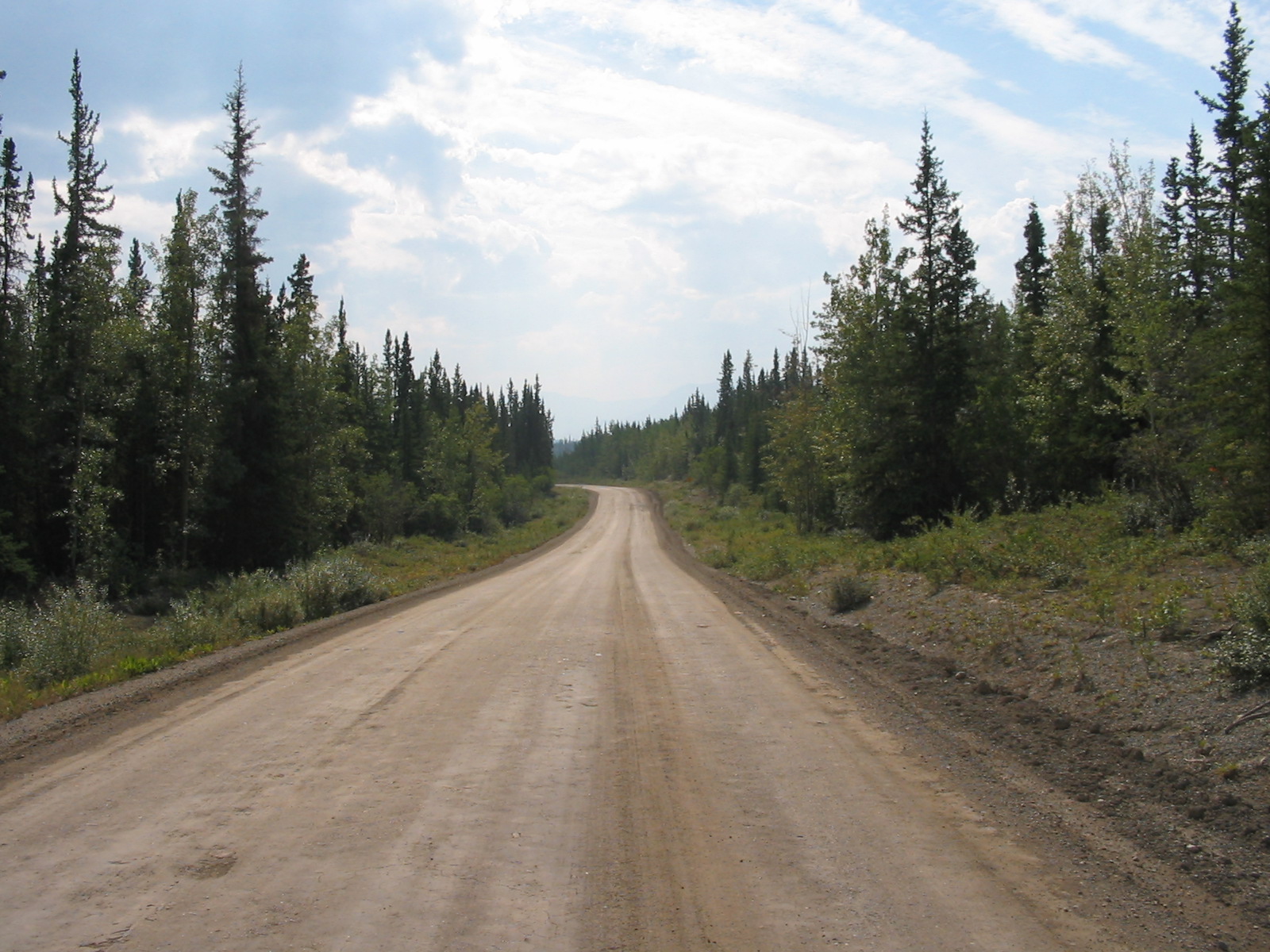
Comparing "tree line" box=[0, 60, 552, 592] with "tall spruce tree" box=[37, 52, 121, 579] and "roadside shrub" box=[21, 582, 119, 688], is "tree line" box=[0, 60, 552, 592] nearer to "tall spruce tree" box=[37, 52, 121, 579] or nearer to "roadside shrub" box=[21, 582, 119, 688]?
"tall spruce tree" box=[37, 52, 121, 579]

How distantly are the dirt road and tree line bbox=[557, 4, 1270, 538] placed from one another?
32.4 ft

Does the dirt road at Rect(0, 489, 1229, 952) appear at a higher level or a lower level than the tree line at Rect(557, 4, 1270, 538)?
→ lower

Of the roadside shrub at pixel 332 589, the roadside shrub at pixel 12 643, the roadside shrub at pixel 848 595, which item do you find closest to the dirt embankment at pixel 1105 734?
the roadside shrub at pixel 848 595

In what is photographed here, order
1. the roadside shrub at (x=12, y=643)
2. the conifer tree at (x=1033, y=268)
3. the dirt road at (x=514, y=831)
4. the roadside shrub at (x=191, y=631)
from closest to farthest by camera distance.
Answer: the dirt road at (x=514, y=831)
the roadside shrub at (x=12, y=643)
the roadside shrub at (x=191, y=631)
the conifer tree at (x=1033, y=268)

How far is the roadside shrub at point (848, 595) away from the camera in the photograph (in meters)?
15.1

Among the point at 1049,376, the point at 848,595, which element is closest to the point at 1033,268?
the point at 1049,376

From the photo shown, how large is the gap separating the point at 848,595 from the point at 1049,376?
19.0 m

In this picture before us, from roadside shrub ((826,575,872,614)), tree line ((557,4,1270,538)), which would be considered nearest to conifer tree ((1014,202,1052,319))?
tree line ((557,4,1270,538))

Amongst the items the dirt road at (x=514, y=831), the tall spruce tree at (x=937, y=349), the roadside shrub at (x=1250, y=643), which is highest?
the tall spruce tree at (x=937, y=349)

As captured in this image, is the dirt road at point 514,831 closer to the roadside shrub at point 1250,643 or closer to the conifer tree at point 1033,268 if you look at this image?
the roadside shrub at point 1250,643

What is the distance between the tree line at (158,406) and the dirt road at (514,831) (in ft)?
69.4

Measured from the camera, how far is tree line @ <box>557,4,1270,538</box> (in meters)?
15.5

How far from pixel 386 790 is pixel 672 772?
79.9 inches

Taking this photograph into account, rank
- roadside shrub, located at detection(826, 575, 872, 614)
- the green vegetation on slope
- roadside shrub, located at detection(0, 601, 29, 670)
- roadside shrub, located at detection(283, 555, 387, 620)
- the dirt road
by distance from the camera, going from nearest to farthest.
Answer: the dirt road → the green vegetation on slope → roadside shrub, located at detection(0, 601, 29, 670) → roadside shrub, located at detection(826, 575, 872, 614) → roadside shrub, located at detection(283, 555, 387, 620)
